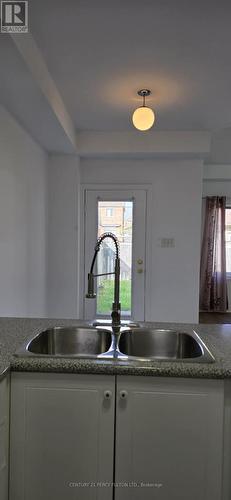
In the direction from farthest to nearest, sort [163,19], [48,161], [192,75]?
[48,161], [192,75], [163,19]

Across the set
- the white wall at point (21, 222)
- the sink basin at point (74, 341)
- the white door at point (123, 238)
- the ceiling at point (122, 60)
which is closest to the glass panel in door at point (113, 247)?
the white door at point (123, 238)

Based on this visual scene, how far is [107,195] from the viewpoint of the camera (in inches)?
162

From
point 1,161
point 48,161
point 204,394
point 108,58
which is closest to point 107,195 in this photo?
point 48,161

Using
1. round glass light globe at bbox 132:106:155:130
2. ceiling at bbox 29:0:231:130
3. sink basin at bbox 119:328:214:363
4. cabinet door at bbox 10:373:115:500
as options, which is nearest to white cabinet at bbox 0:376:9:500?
cabinet door at bbox 10:373:115:500

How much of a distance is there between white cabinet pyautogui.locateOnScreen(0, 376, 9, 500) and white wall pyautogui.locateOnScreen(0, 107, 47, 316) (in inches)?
54.2

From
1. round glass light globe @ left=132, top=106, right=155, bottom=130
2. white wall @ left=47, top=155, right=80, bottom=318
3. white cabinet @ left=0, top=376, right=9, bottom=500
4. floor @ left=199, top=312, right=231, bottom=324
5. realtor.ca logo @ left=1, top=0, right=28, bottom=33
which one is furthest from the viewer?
floor @ left=199, top=312, right=231, bottom=324

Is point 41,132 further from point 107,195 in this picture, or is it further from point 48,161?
point 107,195

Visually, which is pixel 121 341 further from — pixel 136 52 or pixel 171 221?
pixel 171 221

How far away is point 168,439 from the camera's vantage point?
1.24 m

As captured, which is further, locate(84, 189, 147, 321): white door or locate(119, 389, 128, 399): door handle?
locate(84, 189, 147, 321): white door

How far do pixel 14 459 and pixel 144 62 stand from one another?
2.38 meters

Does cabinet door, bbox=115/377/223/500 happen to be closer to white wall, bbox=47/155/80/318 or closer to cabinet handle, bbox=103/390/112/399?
cabinet handle, bbox=103/390/112/399

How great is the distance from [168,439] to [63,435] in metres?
0.41

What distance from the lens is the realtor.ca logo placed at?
1.56 meters
